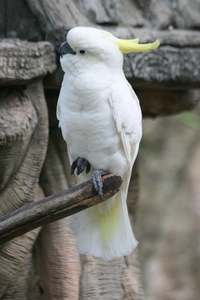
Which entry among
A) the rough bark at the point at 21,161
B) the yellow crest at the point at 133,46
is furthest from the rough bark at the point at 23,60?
the yellow crest at the point at 133,46

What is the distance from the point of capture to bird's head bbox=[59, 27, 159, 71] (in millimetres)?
1411

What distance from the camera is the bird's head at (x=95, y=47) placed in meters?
1.41

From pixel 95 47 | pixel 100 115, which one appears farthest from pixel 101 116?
pixel 95 47

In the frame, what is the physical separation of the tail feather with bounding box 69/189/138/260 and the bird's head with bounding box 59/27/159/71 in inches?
15.8

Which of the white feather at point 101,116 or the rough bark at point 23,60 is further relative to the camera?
the rough bark at point 23,60

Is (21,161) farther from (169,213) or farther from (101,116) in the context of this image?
(169,213)

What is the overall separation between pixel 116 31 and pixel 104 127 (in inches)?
23.2

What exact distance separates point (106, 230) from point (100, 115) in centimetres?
37

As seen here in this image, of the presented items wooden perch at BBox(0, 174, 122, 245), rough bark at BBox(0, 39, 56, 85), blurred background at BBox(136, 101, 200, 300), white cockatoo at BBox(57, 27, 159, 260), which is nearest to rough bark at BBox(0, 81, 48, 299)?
rough bark at BBox(0, 39, 56, 85)

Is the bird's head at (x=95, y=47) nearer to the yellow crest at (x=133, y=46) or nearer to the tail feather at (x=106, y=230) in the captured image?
the yellow crest at (x=133, y=46)

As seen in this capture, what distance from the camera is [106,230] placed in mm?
1648

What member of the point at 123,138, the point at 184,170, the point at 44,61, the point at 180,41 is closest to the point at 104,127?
the point at 123,138

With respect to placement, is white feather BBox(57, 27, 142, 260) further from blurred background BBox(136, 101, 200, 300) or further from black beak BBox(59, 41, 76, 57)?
blurred background BBox(136, 101, 200, 300)

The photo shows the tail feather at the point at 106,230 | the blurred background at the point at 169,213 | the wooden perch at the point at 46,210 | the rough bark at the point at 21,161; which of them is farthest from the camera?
the blurred background at the point at 169,213
